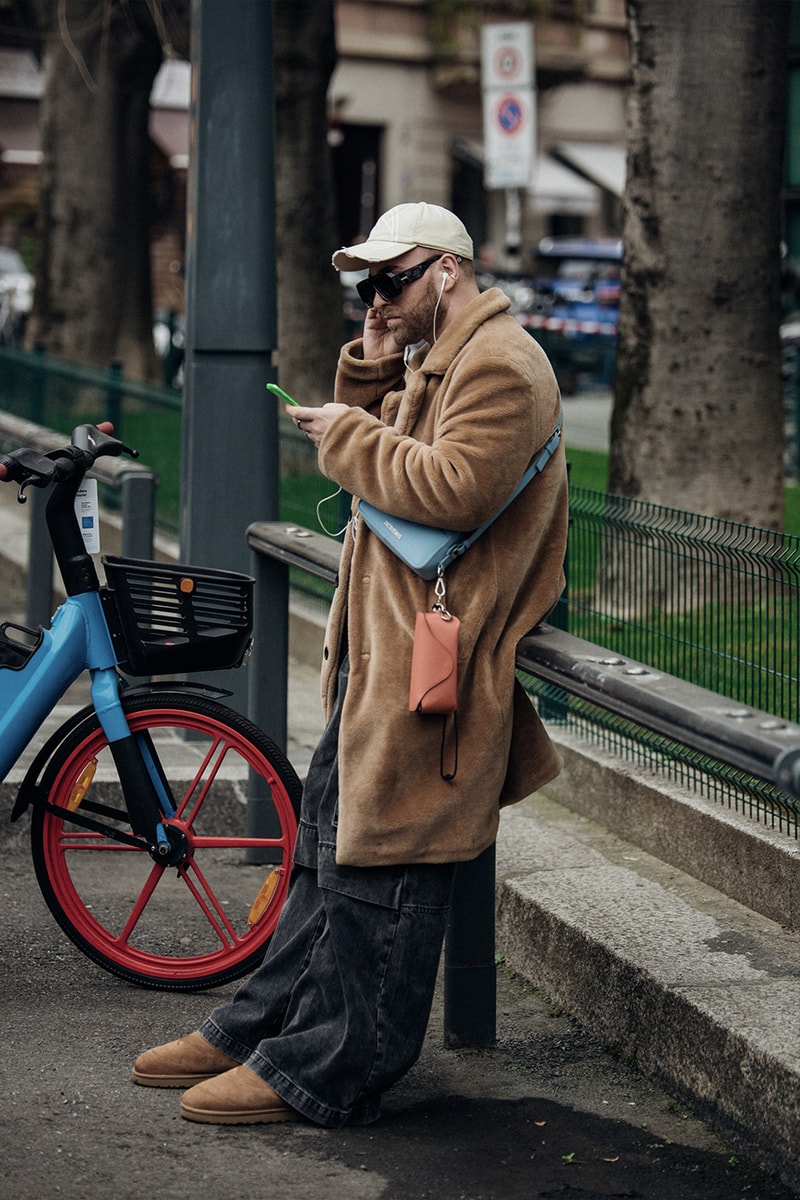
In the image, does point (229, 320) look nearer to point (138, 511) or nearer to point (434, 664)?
point (138, 511)

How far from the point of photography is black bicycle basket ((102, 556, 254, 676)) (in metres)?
4.61

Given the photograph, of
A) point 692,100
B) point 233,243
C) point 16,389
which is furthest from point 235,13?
point 16,389

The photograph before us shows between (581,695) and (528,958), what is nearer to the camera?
(581,695)

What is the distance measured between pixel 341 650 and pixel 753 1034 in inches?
44.5

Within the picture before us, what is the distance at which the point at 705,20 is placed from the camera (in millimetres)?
7672

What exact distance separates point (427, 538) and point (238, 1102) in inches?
47.9

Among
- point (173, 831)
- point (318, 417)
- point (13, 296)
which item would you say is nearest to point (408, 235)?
point (318, 417)

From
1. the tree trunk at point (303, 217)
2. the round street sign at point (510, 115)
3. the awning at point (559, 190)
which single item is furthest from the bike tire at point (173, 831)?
the awning at point (559, 190)

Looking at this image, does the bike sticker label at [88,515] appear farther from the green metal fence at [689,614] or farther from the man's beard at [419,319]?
the green metal fence at [689,614]

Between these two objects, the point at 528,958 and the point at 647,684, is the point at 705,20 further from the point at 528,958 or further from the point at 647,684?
the point at 647,684

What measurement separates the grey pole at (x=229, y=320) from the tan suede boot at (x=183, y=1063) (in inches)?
94.8

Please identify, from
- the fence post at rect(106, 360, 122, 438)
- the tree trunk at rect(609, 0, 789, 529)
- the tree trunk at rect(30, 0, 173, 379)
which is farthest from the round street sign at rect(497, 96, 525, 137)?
the tree trunk at rect(609, 0, 789, 529)

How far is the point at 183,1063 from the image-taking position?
13.3ft

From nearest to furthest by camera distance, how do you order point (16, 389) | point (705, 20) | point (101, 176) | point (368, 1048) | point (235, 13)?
point (368, 1048) → point (235, 13) → point (705, 20) → point (16, 389) → point (101, 176)
